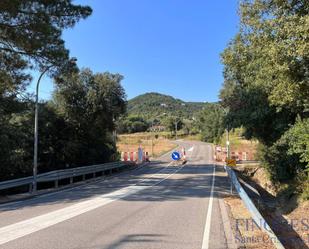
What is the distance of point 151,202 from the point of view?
16078 millimetres

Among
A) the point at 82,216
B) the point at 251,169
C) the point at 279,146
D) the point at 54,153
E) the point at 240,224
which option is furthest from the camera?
the point at 251,169

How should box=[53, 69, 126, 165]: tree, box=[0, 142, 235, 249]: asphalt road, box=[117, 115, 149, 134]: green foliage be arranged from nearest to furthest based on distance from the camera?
box=[0, 142, 235, 249]: asphalt road
box=[53, 69, 126, 165]: tree
box=[117, 115, 149, 134]: green foliage

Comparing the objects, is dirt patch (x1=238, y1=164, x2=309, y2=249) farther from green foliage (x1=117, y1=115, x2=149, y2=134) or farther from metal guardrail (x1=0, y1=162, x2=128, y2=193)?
green foliage (x1=117, y1=115, x2=149, y2=134)

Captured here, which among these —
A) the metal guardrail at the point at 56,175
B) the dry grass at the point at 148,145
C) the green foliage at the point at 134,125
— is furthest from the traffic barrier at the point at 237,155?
the green foliage at the point at 134,125

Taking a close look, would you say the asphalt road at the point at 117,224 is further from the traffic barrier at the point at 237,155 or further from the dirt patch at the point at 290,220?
the traffic barrier at the point at 237,155

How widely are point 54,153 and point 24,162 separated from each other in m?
6.41

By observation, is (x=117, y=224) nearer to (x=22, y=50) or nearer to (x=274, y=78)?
(x=274, y=78)

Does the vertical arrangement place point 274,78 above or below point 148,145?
above

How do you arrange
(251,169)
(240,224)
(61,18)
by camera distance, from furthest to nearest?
1. (251,169)
2. (61,18)
3. (240,224)

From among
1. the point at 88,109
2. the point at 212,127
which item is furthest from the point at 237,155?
the point at 212,127

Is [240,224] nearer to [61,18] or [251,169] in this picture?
[61,18]

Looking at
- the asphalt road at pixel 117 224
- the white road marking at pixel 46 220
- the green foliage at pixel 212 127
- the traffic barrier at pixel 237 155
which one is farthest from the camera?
the green foliage at pixel 212 127

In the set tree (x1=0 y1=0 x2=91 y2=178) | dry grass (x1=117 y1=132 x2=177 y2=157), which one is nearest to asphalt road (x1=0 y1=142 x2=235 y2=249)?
tree (x1=0 y1=0 x2=91 y2=178)

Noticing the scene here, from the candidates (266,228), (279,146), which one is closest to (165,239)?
(266,228)
